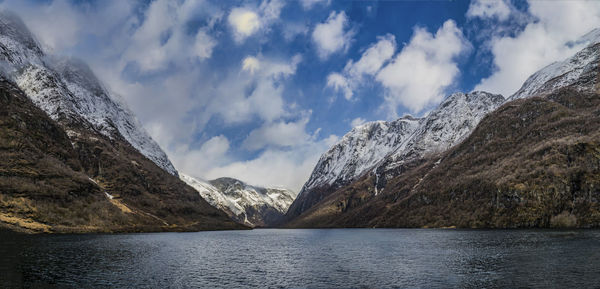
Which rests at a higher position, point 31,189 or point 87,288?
point 31,189

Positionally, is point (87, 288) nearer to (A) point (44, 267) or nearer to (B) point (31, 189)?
(A) point (44, 267)

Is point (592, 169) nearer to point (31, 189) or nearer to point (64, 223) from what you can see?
point (64, 223)

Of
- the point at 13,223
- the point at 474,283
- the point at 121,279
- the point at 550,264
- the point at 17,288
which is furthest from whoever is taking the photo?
the point at 13,223

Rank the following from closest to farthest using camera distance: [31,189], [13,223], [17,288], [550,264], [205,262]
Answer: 1. [17,288]
2. [550,264]
3. [205,262]
4. [13,223]
5. [31,189]

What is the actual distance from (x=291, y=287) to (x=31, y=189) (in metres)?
205

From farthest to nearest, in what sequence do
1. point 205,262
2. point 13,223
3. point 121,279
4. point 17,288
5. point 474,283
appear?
point 13,223, point 205,262, point 121,279, point 474,283, point 17,288

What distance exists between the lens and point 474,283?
49.8 metres

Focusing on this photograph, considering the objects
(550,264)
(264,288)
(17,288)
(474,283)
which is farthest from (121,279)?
(550,264)

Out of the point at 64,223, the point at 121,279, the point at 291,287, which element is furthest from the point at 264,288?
the point at 64,223

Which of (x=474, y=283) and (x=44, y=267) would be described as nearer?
(x=474, y=283)

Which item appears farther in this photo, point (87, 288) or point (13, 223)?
point (13, 223)

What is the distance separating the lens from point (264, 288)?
51062 millimetres

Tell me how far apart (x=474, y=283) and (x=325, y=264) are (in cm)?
3272

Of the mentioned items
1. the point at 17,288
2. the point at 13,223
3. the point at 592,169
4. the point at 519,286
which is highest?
the point at 592,169
